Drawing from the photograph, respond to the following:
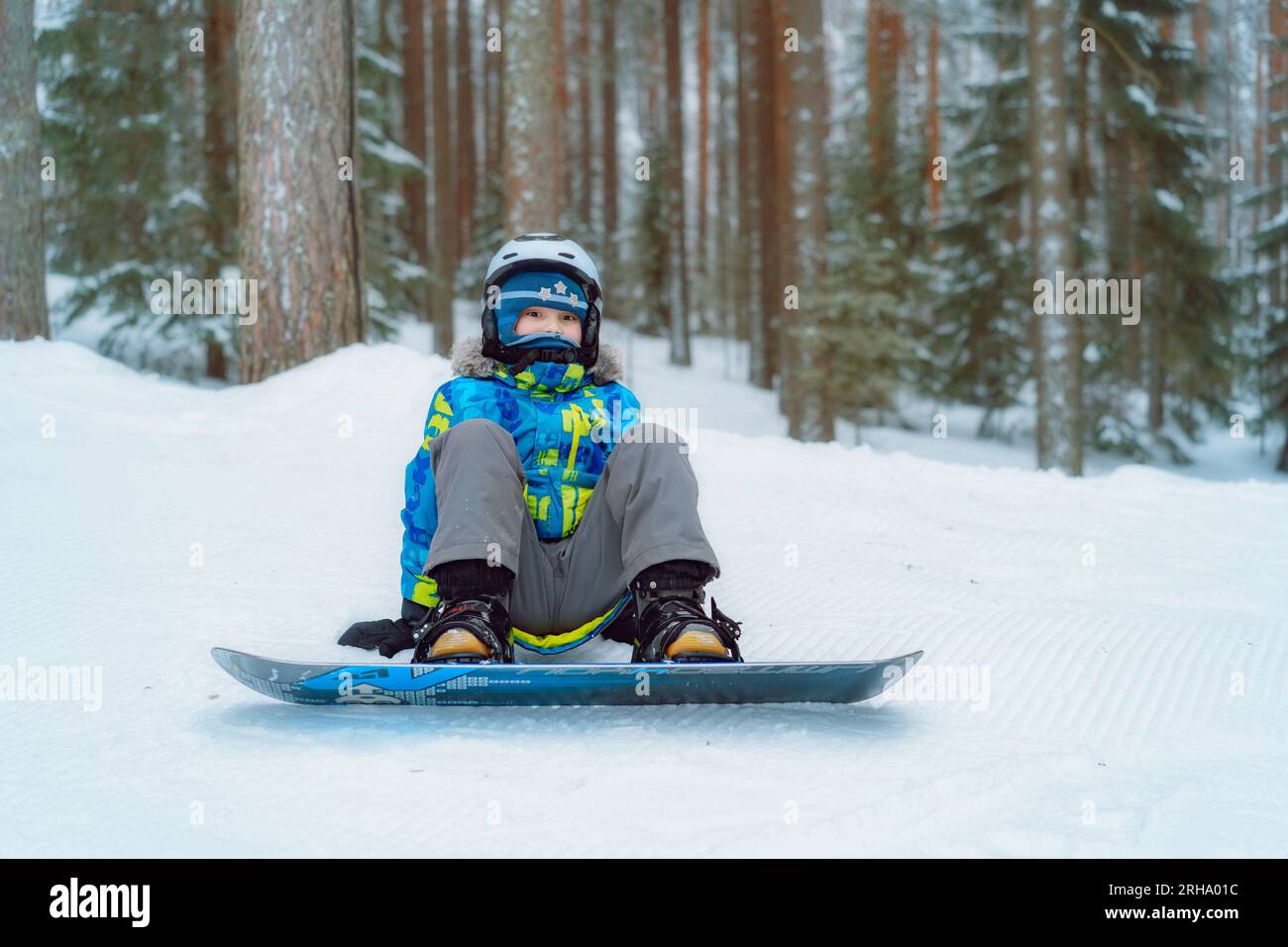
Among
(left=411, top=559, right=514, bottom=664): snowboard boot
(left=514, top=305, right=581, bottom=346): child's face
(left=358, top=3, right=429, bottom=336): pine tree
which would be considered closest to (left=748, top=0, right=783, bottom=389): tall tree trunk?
(left=358, top=3, right=429, bottom=336): pine tree

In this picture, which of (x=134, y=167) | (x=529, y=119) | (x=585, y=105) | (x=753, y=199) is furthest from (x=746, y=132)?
(x=529, y=119)

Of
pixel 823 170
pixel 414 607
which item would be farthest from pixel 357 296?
pixel 823 170

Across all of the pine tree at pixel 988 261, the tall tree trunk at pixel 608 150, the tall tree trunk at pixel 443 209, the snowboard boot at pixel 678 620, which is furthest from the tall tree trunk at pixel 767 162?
the snowboard boot at pixel 678 620

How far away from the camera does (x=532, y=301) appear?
2814 millimetres

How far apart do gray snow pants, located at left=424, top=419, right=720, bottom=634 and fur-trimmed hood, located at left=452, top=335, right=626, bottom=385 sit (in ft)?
0.85

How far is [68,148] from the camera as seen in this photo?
10445 mm

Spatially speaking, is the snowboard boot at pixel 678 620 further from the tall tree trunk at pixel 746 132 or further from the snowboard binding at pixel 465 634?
the tall tree trunk at pixel 746 132

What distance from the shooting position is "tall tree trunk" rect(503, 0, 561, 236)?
7742 mm

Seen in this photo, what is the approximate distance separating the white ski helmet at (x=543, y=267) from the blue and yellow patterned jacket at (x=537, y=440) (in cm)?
3

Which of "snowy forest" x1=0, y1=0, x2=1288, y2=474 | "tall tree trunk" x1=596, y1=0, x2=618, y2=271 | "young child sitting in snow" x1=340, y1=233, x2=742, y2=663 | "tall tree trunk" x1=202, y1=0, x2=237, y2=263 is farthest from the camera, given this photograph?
"tall tree trunk" x1=596, y1=0, x2=618, y2=271

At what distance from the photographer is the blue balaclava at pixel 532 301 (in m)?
2.79

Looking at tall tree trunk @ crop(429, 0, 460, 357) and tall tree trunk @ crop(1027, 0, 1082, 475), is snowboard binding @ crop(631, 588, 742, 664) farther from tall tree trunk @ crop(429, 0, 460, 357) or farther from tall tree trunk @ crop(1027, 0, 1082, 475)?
tall tree trunk @ crop(429, 0, 460, 357)

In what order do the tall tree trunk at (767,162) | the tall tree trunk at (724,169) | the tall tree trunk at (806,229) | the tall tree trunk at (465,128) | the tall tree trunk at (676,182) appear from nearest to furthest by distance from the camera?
the tall tree trunk at (806,229) → the tall tree trunk at (767,162) → the tall tree trunk at (676,182) → the tall tree trunk at (465,128) → the tall tree trunk at (724,169)

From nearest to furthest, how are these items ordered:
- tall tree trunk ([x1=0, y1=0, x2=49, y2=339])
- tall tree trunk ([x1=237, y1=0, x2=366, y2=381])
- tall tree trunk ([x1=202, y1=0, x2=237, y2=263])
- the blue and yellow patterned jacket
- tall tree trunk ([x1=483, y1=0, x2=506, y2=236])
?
the blue and yellow patterned jacket < tall tree trunk ([x1=237, y1=0, x2=366, y2=381]) < tall tree trunk ([x1=0, y1=0, x2=49, y2=339]) < tall tree trunk ([x1=202, y1=0, x2=237, y2=263]) < tall tree trunk ([x1=483, y1=0, x2=506, y2=236])
